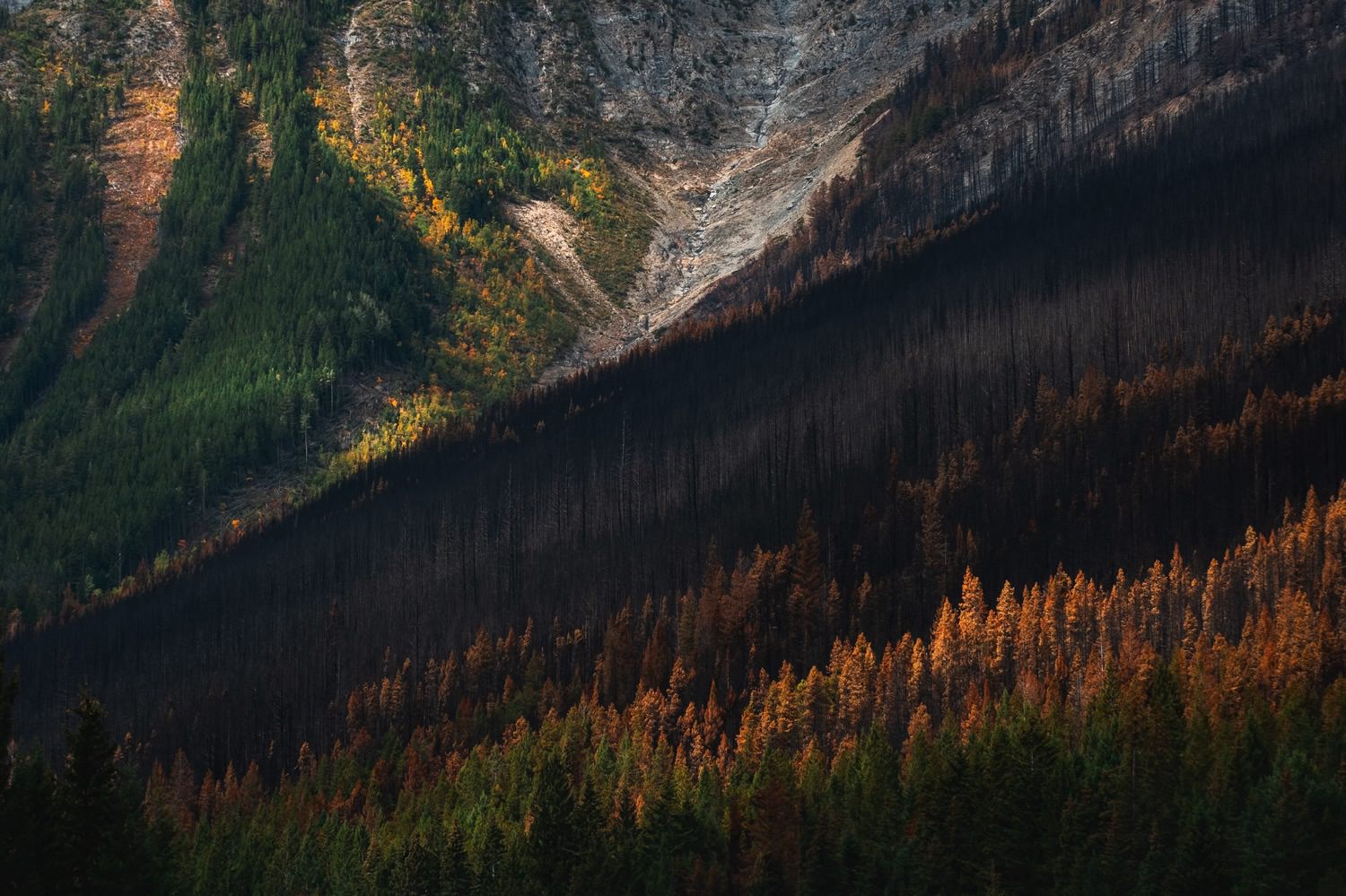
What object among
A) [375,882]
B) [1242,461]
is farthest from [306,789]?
[1242,461]

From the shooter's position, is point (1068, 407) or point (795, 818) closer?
point (795, 818)

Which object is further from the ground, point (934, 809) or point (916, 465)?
point (934, 809)

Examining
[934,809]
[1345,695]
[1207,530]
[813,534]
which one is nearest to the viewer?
[934,809]

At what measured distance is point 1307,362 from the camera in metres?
183

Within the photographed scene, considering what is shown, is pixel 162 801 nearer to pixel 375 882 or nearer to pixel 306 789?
pixel 306 789

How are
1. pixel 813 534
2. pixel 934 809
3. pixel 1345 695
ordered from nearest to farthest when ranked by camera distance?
pixel 934 809
pixel 1345 695
pixel 813 534

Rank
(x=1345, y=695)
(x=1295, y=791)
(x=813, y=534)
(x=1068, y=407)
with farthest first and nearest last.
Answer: (x=1068, y=407) < (x=813, y=534) < (x=1345, y=695) < (x=1295, y=791)

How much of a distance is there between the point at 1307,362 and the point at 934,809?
10609 cm

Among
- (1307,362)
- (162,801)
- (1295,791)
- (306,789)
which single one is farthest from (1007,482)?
(1295,791)

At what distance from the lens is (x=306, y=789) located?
14962cm

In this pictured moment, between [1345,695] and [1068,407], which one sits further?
[1068,407]

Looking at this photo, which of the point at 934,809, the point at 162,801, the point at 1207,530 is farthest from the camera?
the point at 1207,530

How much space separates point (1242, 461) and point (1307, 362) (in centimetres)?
2050

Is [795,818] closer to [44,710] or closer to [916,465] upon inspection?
[916,465]
